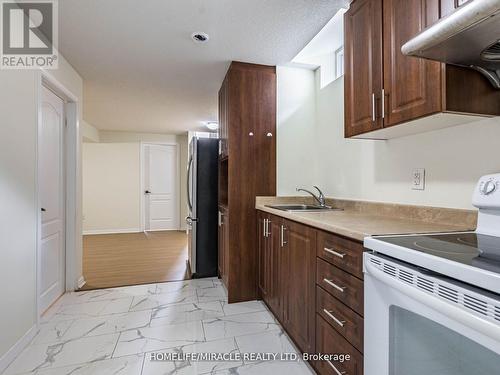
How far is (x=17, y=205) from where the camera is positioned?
1.78 metres

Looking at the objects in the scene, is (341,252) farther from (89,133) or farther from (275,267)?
(89,133)

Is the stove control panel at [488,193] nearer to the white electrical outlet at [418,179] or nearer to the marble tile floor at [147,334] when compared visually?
the white electrical outlet at [418,179]

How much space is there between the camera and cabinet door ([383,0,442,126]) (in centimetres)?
115

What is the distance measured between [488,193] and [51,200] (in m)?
3.22

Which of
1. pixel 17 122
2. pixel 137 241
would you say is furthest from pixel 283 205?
pixel 137 241

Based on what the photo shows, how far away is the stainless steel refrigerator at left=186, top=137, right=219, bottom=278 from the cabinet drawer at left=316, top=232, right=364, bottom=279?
204 centimetres

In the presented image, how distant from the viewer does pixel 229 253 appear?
8.30 ft

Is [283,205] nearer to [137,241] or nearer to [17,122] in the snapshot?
[17,122]

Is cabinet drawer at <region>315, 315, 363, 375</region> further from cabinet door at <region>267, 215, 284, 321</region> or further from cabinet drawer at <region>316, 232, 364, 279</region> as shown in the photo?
cabinet door at <region>267, 215, 284, 321</region>

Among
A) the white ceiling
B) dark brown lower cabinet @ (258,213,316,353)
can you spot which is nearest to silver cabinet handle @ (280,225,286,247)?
dark brown lower cabinet @ (258,213,316,353)

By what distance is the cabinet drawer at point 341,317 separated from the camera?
112 cm

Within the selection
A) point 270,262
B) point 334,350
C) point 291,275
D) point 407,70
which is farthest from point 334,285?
point 407,70

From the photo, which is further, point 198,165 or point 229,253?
point 198,165

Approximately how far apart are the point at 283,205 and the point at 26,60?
7.76ft
